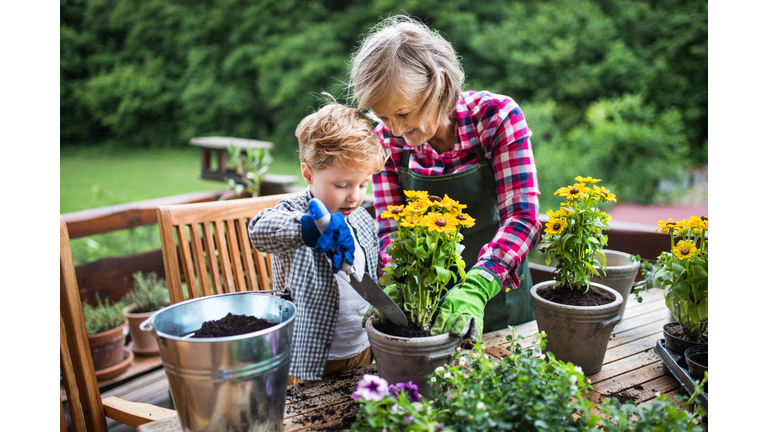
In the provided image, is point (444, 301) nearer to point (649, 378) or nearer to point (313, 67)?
point (649, 378)

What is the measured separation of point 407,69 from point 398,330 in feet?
2.09

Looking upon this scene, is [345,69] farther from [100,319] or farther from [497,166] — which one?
[497,166]

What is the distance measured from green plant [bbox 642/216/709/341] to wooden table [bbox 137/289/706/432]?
0.13m

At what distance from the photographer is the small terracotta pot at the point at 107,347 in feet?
7.84

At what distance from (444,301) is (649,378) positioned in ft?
1.64

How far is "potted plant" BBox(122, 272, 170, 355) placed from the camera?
2.72m

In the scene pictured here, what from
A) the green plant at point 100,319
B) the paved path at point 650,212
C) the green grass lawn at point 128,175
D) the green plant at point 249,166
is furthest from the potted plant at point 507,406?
the paved path at point 650,212

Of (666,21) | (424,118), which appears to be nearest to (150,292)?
(424,118)

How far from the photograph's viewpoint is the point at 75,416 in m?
1.08

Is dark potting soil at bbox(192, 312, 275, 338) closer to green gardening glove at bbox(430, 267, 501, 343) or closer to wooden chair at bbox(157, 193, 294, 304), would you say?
green gardening glove at bbox(430, 267, 501, 343)

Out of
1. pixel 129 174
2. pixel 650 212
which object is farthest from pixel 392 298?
pixel 129 174

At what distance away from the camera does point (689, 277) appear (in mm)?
998

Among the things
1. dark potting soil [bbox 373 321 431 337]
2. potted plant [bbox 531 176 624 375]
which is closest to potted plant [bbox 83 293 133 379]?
dark potting soil [bbox 373 321 431 337]

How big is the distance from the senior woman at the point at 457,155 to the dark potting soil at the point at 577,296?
11 cm
